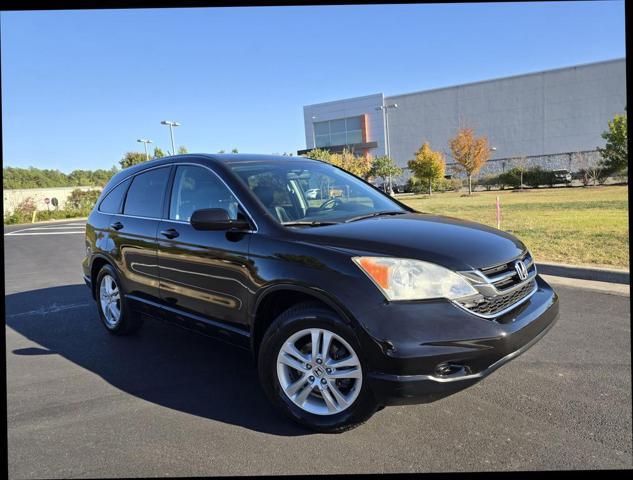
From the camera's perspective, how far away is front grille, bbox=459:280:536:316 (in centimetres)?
261

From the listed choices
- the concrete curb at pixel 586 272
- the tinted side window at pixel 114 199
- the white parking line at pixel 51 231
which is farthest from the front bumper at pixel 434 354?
the white parking line at pixel 51 231

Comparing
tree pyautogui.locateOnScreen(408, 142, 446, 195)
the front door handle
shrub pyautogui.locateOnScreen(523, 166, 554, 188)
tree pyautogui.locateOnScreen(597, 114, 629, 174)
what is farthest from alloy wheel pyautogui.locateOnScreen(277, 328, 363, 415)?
shrub pyautogui.locateOnScreen(523, 166, 554, 188)

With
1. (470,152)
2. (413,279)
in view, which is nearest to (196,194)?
(413,279)

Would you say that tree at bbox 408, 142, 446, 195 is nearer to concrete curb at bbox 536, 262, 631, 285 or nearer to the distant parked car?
concrete curb at bbox 536, 262, 631, 285

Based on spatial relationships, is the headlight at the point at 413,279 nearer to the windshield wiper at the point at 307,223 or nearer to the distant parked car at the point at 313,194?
the windshield wiper at the point at 307,223

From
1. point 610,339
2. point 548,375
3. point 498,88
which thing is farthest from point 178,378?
point 498,88

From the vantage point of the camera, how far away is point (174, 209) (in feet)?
13.1

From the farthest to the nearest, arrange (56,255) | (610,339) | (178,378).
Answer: (56,255) → (610,339) → (178,378)

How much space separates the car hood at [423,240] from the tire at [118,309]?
253 cm

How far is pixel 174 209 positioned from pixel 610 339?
4.04m

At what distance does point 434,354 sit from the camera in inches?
97.7

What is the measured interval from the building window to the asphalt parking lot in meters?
59.8

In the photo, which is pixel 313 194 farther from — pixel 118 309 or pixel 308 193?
pixel 118 309

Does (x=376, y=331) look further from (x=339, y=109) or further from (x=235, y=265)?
(x=339, y=109)
